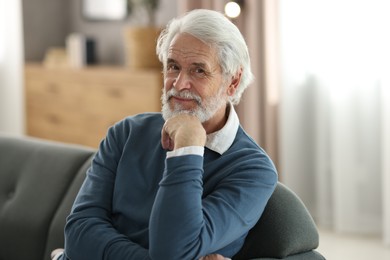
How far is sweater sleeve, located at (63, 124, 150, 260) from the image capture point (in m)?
1.91

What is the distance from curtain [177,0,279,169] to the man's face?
2366 mm

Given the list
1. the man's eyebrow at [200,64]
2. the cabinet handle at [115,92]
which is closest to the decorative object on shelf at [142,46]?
the cabinet handle at [115,92]

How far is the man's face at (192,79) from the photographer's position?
1925mm

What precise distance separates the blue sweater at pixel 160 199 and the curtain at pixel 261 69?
2.23 m

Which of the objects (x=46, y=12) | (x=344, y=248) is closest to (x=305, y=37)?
(x=344, y=248)

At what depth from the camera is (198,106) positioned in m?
1.95

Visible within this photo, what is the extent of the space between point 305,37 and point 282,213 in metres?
2.40

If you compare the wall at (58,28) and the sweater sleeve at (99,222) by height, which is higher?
the wall at (58,28)

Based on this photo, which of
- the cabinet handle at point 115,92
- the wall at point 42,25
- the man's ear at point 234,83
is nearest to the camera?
the man's ear at point 234,83

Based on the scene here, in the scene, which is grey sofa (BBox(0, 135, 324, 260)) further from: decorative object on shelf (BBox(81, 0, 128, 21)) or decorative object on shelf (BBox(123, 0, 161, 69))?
decorative object on shelf (BBox(81, 0, 128, 21))

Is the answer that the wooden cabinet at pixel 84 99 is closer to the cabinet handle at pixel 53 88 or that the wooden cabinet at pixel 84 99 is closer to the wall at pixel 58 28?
the cabinet handle at pixel 53 88

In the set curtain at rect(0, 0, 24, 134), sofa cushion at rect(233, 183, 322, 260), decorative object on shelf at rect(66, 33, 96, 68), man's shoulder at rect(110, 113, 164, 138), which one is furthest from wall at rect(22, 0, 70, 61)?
sofa cushion at rect(233, 183, 322, 260)

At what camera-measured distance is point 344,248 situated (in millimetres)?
3930

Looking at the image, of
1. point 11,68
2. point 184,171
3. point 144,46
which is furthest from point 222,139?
point 11,68
